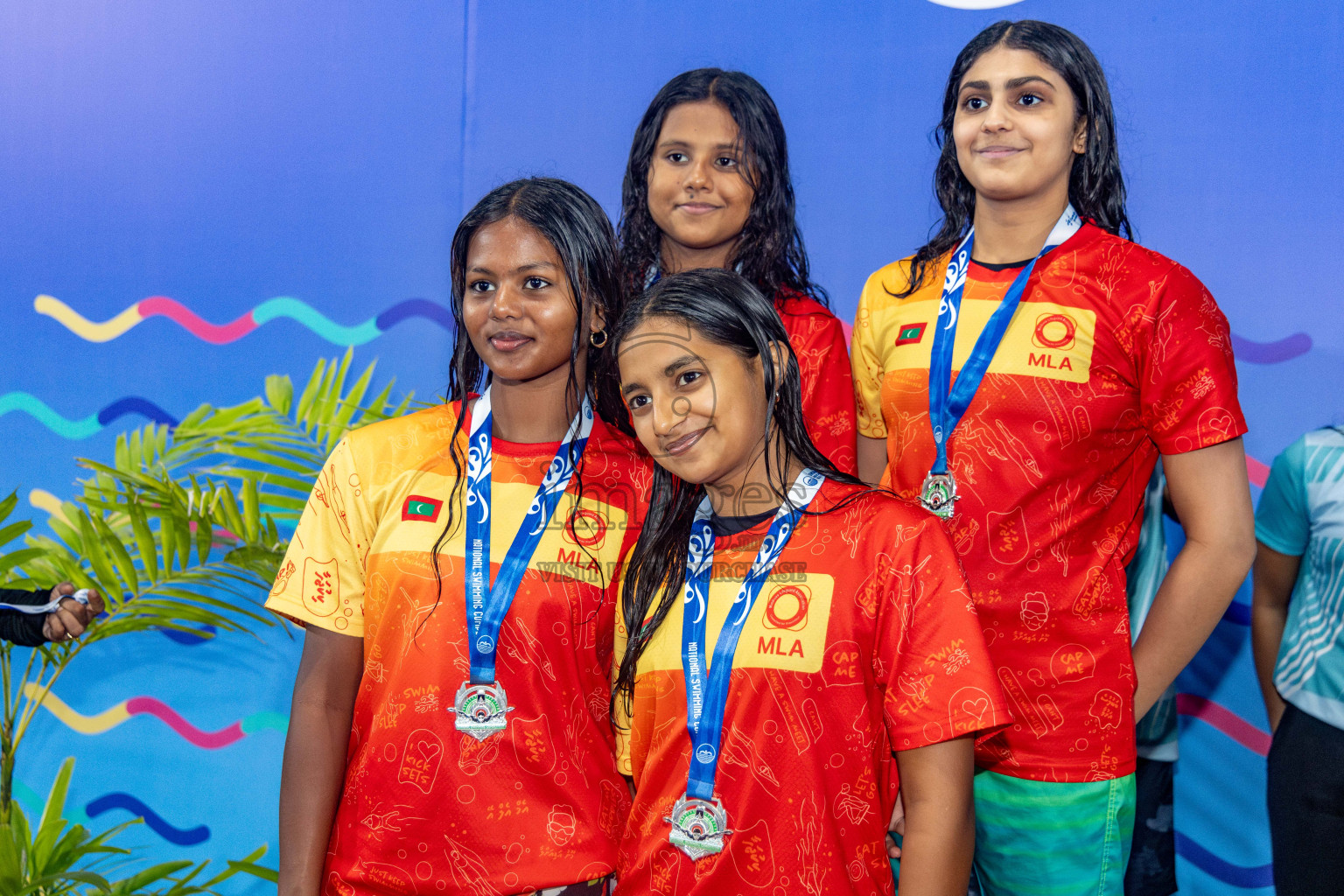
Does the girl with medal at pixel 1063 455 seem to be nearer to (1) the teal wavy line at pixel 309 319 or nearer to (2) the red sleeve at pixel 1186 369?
(2) the red sleeve at pixel 1186 369

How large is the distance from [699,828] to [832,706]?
0.81ft

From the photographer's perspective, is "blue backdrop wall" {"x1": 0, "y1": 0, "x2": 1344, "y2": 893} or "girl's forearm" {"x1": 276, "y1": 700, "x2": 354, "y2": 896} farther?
"blue backdrop wall" {"x1": 0, "y1": 0, "x2": 1344, "y2": 893}

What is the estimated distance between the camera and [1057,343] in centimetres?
186

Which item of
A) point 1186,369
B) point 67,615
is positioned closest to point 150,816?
point 67,615

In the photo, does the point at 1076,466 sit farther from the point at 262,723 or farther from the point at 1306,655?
the point at 262,723

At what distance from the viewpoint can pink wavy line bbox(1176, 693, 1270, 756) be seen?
2.88 metres

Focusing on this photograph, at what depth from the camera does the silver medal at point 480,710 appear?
63.2 inches

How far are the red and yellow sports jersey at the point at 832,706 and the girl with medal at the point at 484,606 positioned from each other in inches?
6.7

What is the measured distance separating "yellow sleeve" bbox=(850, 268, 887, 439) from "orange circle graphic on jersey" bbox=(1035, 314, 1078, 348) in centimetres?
33

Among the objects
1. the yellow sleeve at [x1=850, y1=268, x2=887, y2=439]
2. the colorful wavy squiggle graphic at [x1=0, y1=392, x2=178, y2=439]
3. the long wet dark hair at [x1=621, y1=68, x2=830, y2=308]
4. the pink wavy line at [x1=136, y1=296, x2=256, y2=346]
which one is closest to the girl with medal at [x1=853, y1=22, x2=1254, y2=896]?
the yellow sleeve at [x1=850, y1=268, x2=887, y2=439]

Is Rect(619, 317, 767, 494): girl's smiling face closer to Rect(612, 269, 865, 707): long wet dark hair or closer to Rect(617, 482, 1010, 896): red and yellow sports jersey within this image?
Rect(612, 269, 865, 707): long wet dark hair

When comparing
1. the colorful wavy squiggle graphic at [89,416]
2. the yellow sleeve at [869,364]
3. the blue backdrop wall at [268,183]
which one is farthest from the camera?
the colorful wavy squiggle graphic at [89,416]

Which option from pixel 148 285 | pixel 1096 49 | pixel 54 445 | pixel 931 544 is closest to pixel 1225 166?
pixel 1096 49

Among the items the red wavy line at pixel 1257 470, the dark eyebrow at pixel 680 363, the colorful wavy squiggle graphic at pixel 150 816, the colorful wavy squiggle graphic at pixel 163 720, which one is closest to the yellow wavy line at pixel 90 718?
the colorful wavy squiggle graphic at pixel 163 720
